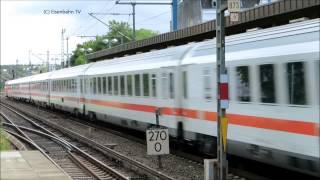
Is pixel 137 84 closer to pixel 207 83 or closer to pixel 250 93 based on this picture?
pixel 207 83

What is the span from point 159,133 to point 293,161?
15.1 feet

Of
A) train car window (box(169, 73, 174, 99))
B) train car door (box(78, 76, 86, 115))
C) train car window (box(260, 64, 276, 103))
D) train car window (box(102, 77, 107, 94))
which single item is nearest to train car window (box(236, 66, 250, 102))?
train car window (box(260, 64, 276, 103))

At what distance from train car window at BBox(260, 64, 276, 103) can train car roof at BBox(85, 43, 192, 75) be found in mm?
5027

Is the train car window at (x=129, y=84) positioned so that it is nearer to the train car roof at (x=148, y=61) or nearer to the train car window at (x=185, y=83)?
the train car roof at (x=148, y=61)

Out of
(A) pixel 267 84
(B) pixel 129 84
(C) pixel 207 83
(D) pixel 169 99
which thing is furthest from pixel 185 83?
(B) pixel 129 84

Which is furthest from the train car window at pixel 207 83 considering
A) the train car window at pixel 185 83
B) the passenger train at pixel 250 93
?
the train car window at pixel 185 83

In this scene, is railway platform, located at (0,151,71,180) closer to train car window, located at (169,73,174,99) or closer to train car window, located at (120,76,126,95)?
train car window, located at (169,73,174,99)

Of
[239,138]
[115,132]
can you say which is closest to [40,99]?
[115,132]

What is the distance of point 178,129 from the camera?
16281 millimetres

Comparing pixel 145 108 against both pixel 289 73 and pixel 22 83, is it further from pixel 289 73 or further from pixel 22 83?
pixel 22 83

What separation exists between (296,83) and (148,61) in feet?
31.7

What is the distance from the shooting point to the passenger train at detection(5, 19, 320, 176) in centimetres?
990

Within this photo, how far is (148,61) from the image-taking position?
1938 cm

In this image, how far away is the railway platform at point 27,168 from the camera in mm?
11758
